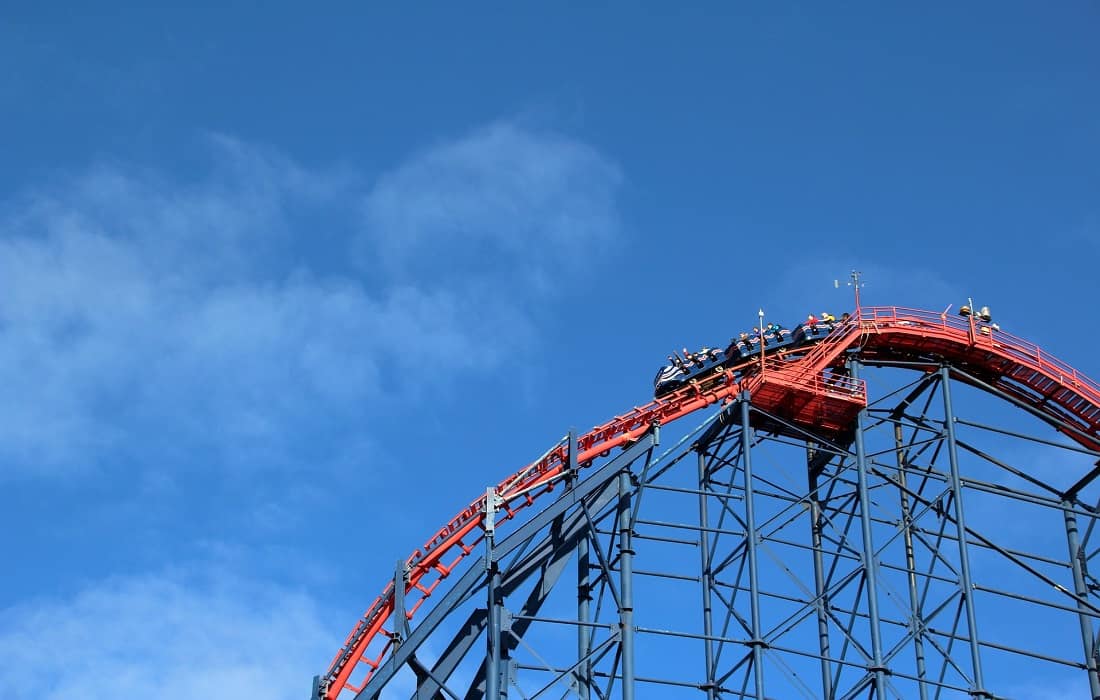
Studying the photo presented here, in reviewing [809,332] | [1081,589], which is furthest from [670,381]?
[1081,589]

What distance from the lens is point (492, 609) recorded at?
41.1m

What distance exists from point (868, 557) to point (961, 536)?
109 inches

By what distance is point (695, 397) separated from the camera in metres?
45.1

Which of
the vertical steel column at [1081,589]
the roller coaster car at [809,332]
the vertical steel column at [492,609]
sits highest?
the roller coaster car at [809,332]

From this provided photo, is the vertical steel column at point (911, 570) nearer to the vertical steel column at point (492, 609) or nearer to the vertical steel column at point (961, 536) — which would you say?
the vertical steel column at point (961, 536)

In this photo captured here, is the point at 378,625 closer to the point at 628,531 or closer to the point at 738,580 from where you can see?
the point at 628,531

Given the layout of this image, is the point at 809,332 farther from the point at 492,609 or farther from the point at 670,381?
the point at 492,609

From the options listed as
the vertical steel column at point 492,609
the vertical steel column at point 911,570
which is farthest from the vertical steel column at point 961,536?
the vertical steel column at point 492,609

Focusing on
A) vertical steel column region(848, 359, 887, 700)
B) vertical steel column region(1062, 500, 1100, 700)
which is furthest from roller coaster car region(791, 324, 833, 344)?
vertical steel column region(1062, 500, 1100, 700)

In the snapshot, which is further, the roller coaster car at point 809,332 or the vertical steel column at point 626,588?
the roller coaster car at point 809,332

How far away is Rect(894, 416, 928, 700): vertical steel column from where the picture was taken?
4345 centimetres

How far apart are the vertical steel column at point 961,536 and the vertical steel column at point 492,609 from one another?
462 inches

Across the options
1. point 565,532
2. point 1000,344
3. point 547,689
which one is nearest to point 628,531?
point 565,532

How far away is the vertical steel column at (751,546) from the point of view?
4147 cm
